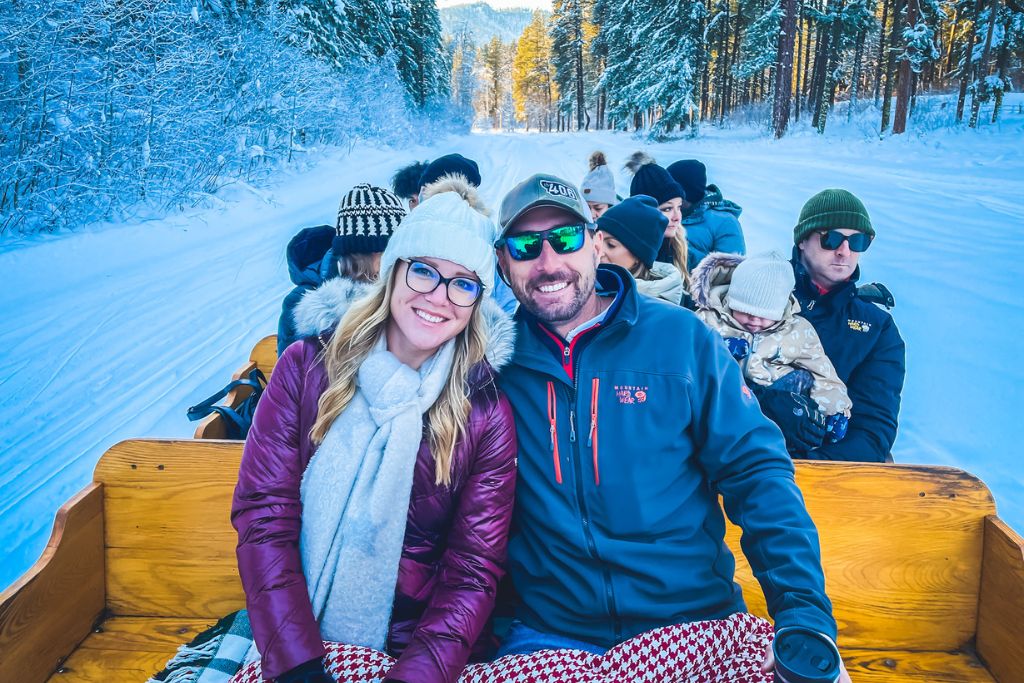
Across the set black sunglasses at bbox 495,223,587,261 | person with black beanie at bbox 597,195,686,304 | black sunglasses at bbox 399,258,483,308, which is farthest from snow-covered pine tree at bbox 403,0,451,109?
black sunglasses at bbox 399,258,483,308

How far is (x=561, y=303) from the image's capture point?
1958 mm

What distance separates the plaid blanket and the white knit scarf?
0.27 m

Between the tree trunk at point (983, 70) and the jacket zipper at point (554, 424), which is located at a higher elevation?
the tree trunk at point (983, 70)

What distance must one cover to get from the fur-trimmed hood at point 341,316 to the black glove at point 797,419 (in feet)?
4.41

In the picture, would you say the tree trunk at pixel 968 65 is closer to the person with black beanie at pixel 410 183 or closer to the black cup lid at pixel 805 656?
the person with black beanie at pixel 410 183

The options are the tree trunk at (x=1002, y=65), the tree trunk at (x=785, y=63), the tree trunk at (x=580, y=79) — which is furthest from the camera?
the tree trunk at (x=580, y=79)

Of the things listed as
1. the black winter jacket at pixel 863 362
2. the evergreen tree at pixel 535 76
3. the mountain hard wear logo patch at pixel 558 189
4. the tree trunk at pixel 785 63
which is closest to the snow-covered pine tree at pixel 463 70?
the evergreen tree at pixel 535 76

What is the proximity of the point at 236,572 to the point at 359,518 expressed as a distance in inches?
34.4

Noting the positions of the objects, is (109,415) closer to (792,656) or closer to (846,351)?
(792,656)

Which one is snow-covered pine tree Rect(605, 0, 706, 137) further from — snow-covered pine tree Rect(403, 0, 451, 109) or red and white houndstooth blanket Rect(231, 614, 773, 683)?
red and white houndstooth blanket Rect(231, 614, 773, 683)

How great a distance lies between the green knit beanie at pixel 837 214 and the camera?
2.80 m

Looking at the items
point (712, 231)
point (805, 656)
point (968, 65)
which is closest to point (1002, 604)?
point (805, 656)

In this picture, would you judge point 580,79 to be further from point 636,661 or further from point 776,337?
point 636,661

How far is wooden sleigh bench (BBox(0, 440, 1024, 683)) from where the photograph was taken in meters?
1.97
